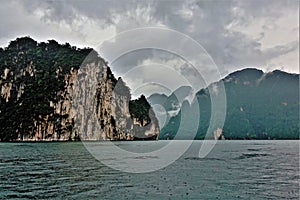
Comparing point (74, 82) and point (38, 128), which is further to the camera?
point (74, 82)

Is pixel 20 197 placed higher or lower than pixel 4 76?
lower

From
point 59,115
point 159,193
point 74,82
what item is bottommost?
point 159,193

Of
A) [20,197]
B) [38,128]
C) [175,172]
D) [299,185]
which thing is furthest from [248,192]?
[38,128]

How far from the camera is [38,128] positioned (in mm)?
182875

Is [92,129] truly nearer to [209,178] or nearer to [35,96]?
[35,96]

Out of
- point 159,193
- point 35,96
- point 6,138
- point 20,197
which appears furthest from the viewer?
point 35,96

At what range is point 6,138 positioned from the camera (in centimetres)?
17700

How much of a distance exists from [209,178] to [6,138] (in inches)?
6445

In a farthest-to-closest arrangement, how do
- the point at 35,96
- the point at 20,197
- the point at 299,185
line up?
the point at 35,96 → the point at 299,185 → the point at 20,197

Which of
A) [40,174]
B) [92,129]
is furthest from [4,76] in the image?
[40,174]

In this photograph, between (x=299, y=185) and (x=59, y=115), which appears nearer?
(x=299, y=185)

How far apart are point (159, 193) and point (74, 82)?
582 feet

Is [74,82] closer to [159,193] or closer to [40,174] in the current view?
[40,174]

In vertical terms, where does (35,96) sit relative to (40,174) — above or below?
above
